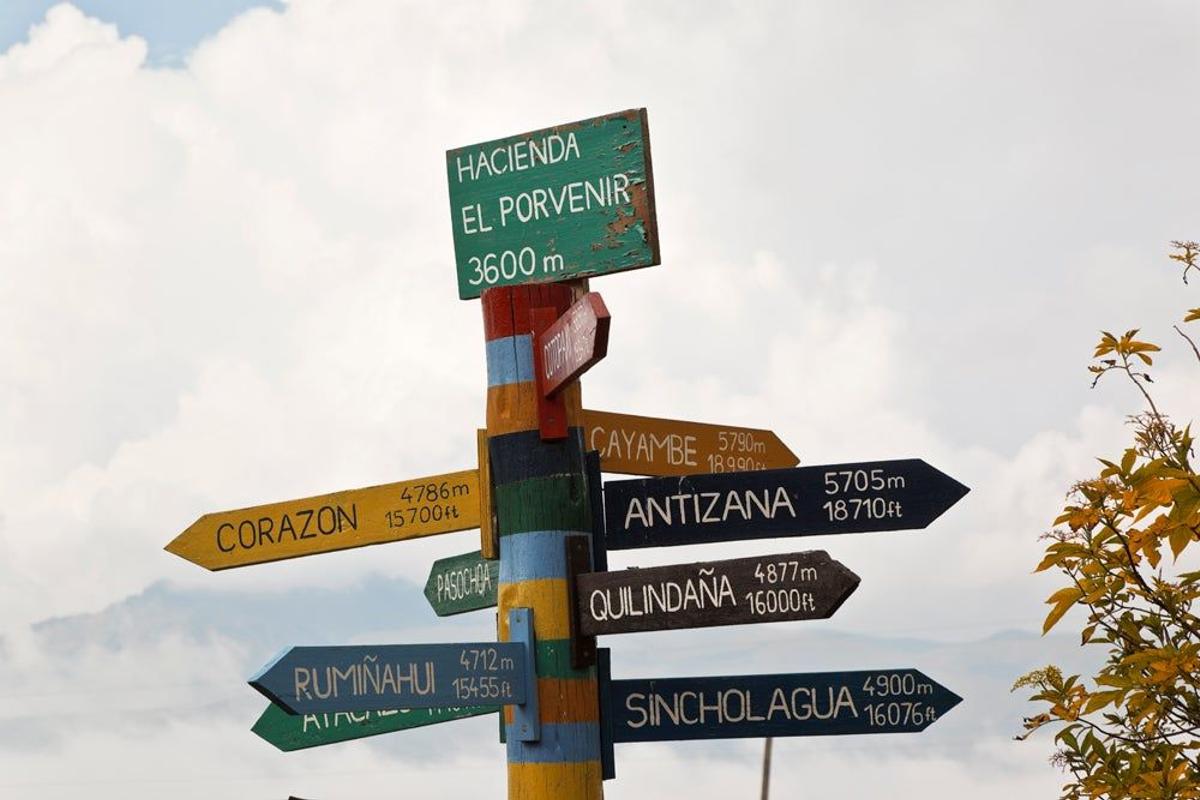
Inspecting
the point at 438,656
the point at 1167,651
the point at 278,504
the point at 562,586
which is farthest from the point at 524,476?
the point at 1167,651

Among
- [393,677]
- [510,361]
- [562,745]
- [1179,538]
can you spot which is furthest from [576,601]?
[1179,538]

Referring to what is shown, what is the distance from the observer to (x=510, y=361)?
668 cm

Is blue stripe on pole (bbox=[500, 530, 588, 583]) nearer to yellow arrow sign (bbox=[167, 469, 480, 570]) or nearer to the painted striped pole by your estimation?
the painted striped pole

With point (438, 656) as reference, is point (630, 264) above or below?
above

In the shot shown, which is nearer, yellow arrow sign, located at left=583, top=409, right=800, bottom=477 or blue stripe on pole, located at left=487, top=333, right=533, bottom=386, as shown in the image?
blue stripe on pole, located at left=487, top=333, right=533, bottom=386

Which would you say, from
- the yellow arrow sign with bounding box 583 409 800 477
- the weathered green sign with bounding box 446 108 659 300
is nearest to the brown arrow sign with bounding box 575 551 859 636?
the yellow arrow sign with bounding box 583 409 800 477

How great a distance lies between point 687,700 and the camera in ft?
21.3

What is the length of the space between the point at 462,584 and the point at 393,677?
1.86 metres

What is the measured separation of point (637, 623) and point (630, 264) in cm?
153

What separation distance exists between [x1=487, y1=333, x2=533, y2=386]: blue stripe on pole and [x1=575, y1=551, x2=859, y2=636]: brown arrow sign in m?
0.90

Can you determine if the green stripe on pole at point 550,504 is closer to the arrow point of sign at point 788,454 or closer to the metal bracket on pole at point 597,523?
the metal bracket on pole at point 597,523

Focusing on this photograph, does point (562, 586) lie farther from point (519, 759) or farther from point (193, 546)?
point (193, 546)

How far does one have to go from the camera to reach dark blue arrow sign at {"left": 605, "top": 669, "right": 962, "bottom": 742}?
6.45 metres

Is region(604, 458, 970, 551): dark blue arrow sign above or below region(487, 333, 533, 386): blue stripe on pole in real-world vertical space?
below
